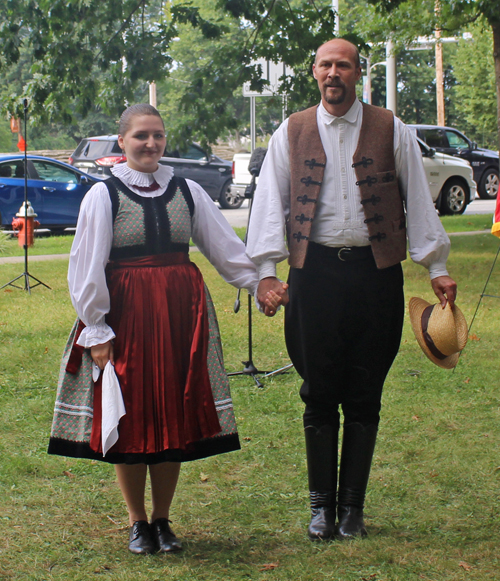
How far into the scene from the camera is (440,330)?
11.1 feet

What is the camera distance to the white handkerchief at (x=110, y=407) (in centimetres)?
301

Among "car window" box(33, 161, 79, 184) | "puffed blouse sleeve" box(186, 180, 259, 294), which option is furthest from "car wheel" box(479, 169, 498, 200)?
"puffed blouse sleeve" box(186, 180, 259, 294)

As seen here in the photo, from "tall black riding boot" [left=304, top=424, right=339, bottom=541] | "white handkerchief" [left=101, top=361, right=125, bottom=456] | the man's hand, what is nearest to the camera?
"white handkerchief" [left=101, top=361, right=125, bottom=456]

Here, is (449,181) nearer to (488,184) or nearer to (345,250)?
(488,184)

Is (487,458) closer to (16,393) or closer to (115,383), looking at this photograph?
(115,383)

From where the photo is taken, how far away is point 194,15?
31.6 ft

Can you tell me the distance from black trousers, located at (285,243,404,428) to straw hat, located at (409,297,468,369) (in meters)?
0.14

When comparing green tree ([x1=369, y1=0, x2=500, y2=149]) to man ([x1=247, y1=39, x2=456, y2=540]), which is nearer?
man ([x1=247, y1=39, x2=456, y2=540])

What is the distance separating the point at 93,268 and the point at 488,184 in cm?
2064

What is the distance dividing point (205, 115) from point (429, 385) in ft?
15.6

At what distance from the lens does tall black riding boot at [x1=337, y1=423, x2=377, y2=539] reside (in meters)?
3.46

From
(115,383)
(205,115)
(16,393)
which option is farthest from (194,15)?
(115,383)

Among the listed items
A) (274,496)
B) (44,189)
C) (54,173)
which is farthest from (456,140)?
(274,496)

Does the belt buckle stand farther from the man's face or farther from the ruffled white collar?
the ruffled white collar
